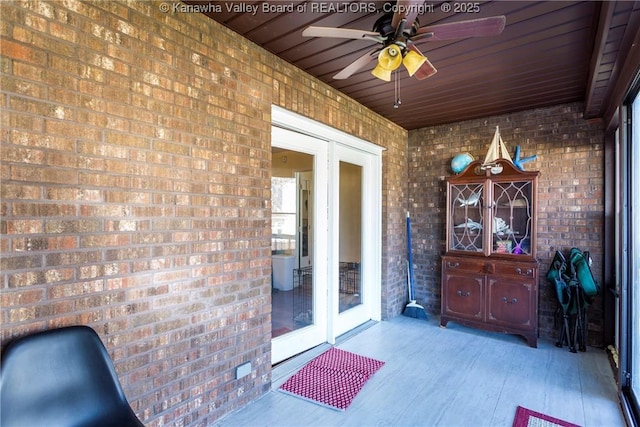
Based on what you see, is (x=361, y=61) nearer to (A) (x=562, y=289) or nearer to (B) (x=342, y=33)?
(B) (x=342, y=33)

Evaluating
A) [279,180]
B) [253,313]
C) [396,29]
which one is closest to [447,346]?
[253,313]

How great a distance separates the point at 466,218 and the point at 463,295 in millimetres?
930

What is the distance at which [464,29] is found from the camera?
1.79m

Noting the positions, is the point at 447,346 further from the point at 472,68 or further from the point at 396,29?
the point at 396,29

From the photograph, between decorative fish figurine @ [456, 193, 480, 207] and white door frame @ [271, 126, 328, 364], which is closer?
white door frame @ [271, 126, 328, 364]

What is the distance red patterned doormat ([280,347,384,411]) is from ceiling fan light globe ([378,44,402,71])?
2.34 meters

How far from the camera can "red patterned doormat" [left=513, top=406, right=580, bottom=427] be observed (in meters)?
2.31

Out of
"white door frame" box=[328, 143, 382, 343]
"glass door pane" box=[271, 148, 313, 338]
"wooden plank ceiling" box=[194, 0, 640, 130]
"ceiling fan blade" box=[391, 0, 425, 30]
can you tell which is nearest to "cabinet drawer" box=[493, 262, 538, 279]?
"white door frame" box=[328, 143, 382, 343]

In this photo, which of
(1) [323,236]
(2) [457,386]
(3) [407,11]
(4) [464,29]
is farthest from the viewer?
(1) [323,236]

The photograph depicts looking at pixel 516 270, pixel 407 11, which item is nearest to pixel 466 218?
pixel 516 270

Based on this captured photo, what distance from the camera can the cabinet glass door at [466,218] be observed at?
4.12 m

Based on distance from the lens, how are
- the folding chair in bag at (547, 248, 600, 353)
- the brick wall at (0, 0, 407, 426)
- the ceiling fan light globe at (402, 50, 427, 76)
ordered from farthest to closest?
the folding chair in bag at (547, 248, 600, 353) → the ceiling fan light globe at (402, 50, 427, 76) → the brick wall at (0, 0, 407, 426)

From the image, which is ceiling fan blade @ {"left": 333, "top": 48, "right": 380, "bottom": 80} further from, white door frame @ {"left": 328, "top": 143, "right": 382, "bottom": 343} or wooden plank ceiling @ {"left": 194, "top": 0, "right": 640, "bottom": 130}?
white door frame @ {"left": 328, "top": 143, "right": 382, "bottom": 343}

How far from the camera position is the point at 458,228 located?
14.2 feet
